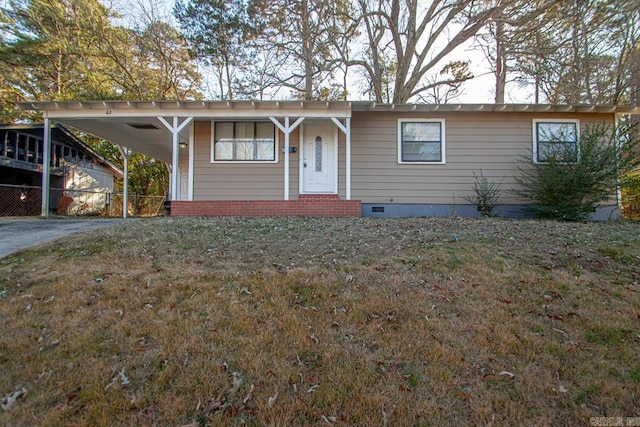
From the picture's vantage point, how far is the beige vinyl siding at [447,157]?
8.62 metres

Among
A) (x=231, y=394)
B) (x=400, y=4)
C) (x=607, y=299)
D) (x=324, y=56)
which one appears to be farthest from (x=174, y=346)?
(x=400, y=4)

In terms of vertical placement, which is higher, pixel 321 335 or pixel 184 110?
pixel 184 110

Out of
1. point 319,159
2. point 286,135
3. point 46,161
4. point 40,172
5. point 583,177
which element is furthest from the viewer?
point 40,172

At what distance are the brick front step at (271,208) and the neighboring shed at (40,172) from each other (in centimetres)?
732

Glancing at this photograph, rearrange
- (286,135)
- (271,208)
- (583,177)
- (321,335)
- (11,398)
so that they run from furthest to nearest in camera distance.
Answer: (286,135), (271,208), (583,177), (321,335), (11,398)

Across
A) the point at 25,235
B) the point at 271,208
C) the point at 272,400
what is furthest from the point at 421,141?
the point at 25,235

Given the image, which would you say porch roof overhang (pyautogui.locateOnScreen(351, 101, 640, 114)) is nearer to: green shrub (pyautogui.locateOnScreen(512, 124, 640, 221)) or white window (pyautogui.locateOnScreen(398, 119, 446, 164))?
white window (pyautogui.locateOnScreen(398, 119, 446, 164))

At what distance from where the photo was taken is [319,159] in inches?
347

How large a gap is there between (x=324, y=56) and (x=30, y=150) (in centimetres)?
1251

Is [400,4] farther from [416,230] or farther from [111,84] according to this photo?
[111,84]

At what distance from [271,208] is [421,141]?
4.43 meters

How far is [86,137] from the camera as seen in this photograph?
60.5 feet

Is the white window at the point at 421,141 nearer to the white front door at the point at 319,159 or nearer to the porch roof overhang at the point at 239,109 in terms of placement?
the porch roof overhang at the point at 239,109

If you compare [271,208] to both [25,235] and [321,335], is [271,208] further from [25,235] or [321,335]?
[321,335]
